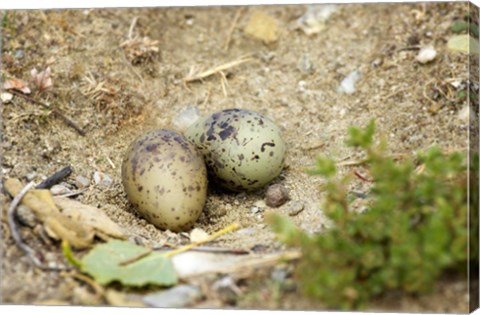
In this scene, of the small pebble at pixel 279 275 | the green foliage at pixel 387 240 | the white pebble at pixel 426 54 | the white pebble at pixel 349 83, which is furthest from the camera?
the white pebble at pixel 349 83

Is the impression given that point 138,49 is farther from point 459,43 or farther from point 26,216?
point 459,43

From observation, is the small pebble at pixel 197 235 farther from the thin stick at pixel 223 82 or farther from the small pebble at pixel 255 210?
the thin stick at pixel 223 82

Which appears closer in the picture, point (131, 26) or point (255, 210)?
point (255, 210)

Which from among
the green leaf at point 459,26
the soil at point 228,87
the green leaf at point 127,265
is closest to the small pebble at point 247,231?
the soil at point 228,87

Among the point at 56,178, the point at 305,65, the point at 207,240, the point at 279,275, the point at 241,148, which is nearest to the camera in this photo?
the point at 279,275

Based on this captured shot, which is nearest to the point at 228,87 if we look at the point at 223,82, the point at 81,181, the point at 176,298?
the point at 223,82

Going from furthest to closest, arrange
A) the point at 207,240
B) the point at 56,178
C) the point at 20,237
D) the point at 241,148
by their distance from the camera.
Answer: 1. the point at 56,178
2. the point at 241,148
3. the point at 207,240
4. the point at 20,237

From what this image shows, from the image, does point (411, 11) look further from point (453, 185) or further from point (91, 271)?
point (91, 271)
